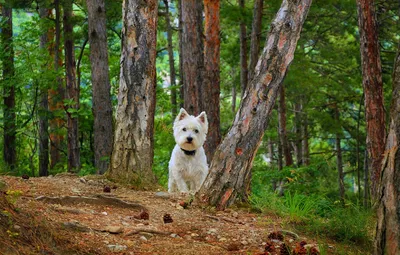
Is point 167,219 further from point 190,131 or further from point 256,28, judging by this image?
point 256,28

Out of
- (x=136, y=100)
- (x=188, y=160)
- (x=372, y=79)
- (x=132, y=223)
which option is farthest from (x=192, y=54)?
(x=132, y=223)

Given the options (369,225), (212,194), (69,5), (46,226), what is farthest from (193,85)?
(46,226)

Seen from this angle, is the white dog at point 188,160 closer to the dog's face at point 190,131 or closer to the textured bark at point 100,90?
the dog's face at point 190,131

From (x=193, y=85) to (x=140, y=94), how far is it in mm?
6095

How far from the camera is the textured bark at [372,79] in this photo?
13492 millimetres

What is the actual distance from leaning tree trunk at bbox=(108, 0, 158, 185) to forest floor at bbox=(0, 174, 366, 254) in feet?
1.89

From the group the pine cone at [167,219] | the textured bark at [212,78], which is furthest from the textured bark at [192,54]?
the pine cone at [167,219]

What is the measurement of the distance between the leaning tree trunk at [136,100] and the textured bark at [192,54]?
5762 millimetres

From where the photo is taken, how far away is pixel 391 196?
13.9ft

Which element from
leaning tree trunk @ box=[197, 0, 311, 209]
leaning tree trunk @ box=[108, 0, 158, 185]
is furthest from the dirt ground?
leaning tree trunk @ box=[108, 0, 158, 185]

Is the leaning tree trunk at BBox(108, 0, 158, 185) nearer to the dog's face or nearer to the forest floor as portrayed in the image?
the forest floor

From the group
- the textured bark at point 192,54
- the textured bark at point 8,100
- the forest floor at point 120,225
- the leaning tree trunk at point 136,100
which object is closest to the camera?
the forest floor at point 120,225

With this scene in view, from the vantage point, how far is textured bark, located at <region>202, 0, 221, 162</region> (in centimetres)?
1495

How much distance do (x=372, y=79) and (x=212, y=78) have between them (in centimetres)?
427
